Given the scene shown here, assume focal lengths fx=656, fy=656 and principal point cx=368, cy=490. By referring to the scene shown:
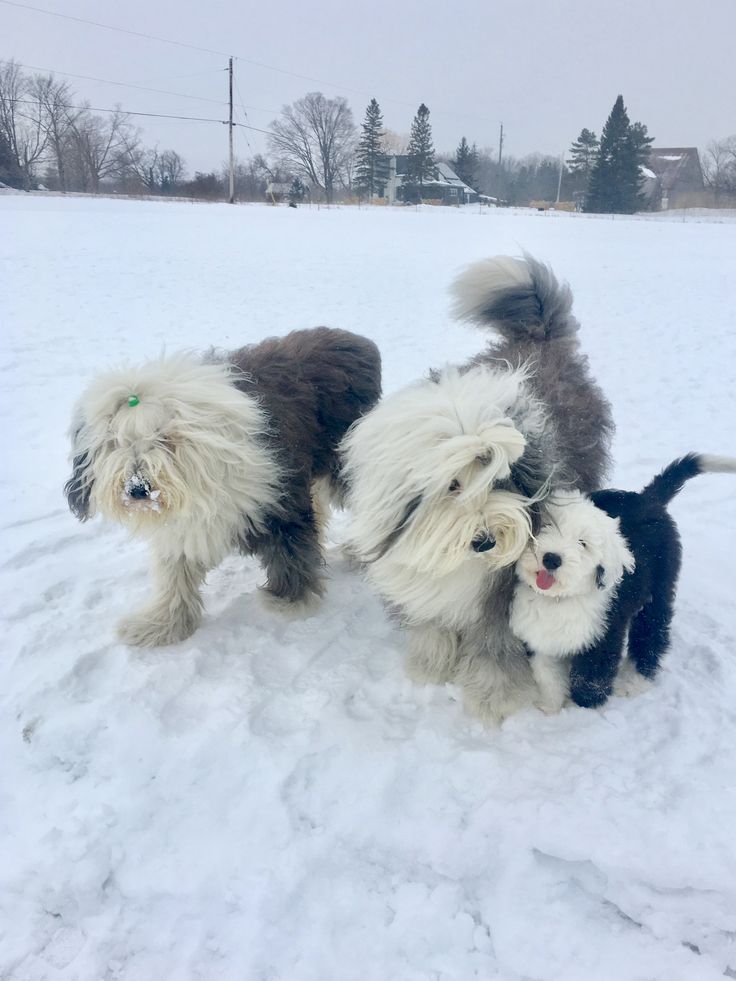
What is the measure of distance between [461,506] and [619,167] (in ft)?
159

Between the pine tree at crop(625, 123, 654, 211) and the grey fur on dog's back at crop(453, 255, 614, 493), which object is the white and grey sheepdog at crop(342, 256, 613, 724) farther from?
the pine tree at crop(625, 123, 654, 211)

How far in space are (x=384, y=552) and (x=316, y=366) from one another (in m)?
1.28

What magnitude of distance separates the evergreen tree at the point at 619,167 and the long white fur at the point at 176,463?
47.6 metres

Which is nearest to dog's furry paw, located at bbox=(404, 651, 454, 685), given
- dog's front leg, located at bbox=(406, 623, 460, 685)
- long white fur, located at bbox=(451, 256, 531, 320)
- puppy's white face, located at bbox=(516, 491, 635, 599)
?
dog's front leg, located at bbox=(406, 623, 460, 685)

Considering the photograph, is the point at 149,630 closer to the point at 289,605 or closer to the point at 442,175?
the point at 289,605

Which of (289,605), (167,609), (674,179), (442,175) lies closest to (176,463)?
(167,609)

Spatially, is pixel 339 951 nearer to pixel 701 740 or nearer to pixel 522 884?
pixel 522 884

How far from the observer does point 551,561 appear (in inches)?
85.9

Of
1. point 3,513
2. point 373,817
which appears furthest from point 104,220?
point 373,817

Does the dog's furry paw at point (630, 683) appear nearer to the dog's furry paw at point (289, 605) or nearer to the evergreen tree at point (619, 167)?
the dog's furry paw at point (289, 605)

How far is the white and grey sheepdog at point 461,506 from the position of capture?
2.16 m

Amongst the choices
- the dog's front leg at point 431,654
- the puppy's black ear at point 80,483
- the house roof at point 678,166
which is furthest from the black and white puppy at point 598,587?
the house roof at point 678,166

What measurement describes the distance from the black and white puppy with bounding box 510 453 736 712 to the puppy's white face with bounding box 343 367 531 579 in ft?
0.49

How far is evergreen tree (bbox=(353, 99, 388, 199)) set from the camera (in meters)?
49.5
